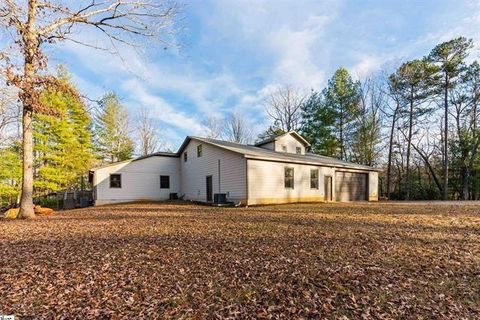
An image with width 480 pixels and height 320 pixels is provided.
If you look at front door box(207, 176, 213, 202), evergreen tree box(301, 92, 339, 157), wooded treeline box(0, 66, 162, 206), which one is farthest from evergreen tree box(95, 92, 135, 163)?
evergreen tree box(301, 92, 339, 157)

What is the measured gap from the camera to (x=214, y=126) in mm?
40000

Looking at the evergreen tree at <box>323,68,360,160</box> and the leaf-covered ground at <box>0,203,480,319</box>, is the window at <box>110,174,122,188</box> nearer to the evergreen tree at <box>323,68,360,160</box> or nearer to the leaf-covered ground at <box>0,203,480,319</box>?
the leaf-covered ground at <box>0,203,480,319</box>

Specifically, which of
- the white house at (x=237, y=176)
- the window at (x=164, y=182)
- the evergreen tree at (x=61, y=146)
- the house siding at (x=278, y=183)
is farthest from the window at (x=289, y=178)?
the evergreen tree at (x=61, y=146)

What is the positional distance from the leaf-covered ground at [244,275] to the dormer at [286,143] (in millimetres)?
14294

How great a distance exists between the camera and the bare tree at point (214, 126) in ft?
130

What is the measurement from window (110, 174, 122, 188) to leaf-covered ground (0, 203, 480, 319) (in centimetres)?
1375

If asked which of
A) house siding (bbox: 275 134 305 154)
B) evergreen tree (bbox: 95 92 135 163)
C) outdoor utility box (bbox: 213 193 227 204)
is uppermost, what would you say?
evergreen tree (bbox: 95 92 135 163)

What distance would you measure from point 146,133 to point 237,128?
12.8 m

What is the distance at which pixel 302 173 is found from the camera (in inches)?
707

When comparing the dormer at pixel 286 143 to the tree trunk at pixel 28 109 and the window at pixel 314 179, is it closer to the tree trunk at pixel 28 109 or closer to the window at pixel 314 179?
the window at pixel 314 179

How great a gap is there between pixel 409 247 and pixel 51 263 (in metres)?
6.92

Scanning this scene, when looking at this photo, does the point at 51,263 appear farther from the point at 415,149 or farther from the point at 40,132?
the point at 415,149

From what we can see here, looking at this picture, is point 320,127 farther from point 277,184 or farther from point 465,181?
point 277,184

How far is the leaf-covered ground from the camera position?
10.0 ft
